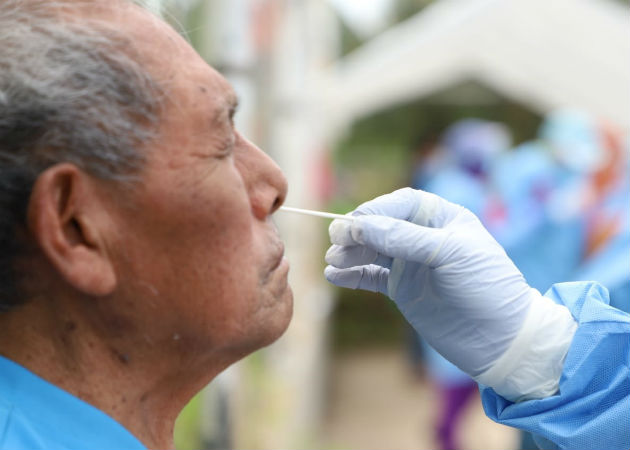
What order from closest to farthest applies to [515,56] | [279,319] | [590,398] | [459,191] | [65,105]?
[65,105] → [279,319] → [590,398] → [459,191] → [515,56]

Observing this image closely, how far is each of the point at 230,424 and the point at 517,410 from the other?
2099mm

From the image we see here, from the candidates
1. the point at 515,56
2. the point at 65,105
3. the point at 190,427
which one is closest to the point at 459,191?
the point at 515,56

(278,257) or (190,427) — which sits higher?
(278,257)

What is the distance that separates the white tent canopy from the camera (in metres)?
5.83

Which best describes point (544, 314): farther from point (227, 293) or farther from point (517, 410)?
point (227, 293)

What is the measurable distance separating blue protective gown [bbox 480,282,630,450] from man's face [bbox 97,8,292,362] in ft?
1.65

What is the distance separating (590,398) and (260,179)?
2.28 ft

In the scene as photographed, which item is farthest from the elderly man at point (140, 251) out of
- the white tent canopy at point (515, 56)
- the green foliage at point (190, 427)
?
the white tent canopy at point (515, 56)

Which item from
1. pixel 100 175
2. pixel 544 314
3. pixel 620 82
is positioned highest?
pixel 100 175

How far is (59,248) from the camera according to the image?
1.05 metres

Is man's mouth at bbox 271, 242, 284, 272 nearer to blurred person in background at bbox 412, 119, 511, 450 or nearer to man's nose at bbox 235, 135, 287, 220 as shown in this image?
man's nose at bbox 235, 135, 287, 220

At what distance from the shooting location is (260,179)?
124cm

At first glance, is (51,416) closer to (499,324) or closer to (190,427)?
(499,324)

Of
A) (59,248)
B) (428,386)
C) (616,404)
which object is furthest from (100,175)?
(428,386)
